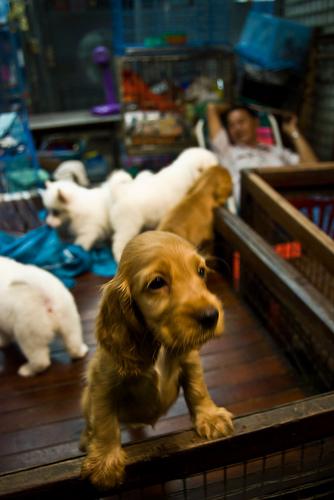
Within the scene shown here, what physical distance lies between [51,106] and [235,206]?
3926 mm

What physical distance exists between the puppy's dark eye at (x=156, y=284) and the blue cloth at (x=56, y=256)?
1625 millimetres

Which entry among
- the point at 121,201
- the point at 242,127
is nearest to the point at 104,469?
the point at 121,201

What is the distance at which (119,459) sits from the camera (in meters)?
0.88

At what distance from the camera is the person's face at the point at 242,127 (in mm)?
3311

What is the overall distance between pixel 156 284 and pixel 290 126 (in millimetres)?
3114

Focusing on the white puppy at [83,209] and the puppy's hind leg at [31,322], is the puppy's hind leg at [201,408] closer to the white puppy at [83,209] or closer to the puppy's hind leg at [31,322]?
the puppy's hind leg at [31,322]

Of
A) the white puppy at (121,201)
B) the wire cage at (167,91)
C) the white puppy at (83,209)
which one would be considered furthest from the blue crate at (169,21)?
the white puppy at (83,209)

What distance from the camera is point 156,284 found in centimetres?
82

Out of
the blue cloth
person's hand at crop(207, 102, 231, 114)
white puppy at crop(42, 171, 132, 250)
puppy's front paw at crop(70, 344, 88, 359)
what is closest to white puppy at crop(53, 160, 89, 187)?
white puppy at crop(42, 171, 132, 250)

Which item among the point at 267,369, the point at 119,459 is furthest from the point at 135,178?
the point at 119,459

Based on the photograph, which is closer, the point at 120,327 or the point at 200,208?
the point at 120,327

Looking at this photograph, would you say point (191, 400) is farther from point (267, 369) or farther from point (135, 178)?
point (135, 178)

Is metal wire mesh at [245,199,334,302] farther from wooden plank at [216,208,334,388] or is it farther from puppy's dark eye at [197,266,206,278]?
puppy's dark eye at [197,266,206,278]

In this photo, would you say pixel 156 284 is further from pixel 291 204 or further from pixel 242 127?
pixel 242 127
